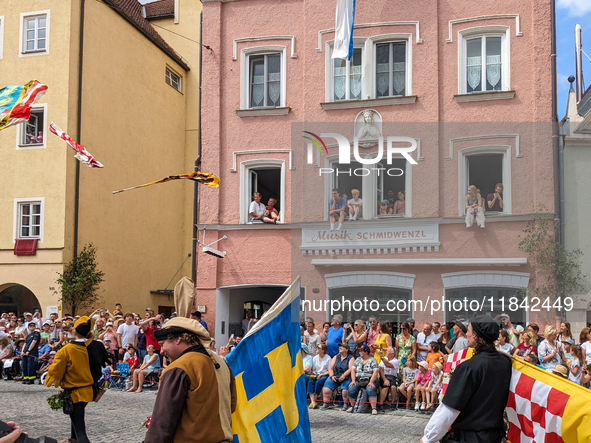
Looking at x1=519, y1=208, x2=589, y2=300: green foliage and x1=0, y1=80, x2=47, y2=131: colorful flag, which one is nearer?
→ x1=0, y1=80, x2=47, y2=131: colorful flag

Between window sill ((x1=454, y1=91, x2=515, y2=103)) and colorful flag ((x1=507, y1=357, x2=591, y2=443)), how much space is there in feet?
45.9

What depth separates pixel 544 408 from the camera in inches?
194

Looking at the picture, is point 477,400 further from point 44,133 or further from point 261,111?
point 44,133

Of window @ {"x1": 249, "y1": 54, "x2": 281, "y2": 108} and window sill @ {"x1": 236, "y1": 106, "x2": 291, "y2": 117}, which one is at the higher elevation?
window @ {"x1": 249, "y1": 54, "x2": 281, "y2": 108}

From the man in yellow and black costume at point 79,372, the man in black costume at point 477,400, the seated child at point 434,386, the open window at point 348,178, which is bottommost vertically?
the seated child at point 434,386

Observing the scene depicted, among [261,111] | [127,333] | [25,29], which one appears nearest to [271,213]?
[261,111]

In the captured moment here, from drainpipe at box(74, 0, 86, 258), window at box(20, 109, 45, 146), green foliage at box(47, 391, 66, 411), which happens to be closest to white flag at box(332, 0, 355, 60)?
drainpipe at box(74, 0, 86, 258)

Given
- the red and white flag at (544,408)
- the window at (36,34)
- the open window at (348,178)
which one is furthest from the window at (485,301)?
the window at (36,34)

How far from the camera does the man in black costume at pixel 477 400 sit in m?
4.63

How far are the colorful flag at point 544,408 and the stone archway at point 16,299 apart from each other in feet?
70.5

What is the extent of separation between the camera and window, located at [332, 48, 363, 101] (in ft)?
62.7

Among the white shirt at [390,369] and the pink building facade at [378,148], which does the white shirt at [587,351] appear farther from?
the pink building facade at [378,148]

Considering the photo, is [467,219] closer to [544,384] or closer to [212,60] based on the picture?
[212,60]

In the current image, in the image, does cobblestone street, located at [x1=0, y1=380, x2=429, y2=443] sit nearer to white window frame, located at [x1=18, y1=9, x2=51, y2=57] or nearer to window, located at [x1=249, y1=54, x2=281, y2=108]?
window, located at [x1=249, y1=54, x2=281, y2=108]
